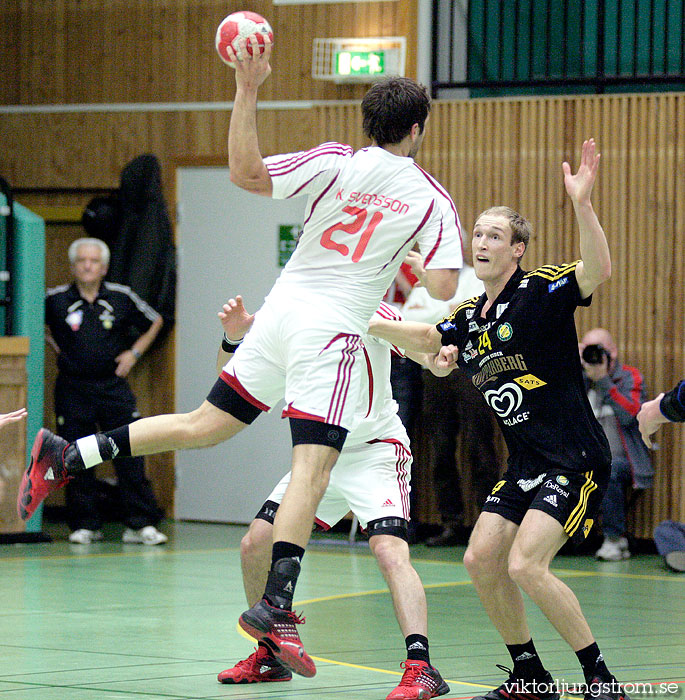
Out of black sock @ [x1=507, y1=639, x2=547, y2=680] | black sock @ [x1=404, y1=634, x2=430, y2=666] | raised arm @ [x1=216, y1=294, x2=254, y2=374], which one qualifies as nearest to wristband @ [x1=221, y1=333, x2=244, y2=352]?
raised arm @ [x1=216, y1=294, x2=254, y2=374]

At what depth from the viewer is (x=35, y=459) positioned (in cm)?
534

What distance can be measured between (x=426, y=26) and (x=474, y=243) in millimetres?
6419

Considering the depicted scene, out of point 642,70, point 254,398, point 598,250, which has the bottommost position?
point 254,398

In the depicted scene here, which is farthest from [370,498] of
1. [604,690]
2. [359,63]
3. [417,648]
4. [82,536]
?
[359,63]

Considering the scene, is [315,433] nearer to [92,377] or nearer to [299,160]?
[299,160]

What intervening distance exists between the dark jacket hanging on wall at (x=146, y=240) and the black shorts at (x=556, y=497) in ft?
23.2

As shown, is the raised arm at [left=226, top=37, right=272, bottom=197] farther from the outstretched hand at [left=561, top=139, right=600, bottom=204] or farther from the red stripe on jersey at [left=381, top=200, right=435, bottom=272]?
the outstretched hand at [left=561, top=139, right=600, bottom=204]

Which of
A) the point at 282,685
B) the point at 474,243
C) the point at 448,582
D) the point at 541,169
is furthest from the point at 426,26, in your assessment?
the point at 282,685

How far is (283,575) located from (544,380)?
A: 123 cm

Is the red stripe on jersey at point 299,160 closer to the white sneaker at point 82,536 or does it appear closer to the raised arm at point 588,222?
the raised arm at point 588,222

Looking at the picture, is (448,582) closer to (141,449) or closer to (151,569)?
(151,569)

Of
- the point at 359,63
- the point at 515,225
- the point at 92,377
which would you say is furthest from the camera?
the point at 359,63

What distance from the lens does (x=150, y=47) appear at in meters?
12.0

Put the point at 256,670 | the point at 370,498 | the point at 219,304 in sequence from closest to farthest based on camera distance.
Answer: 1. the point at 256,670
2. the point at 370,498
3. the point at 219,304
